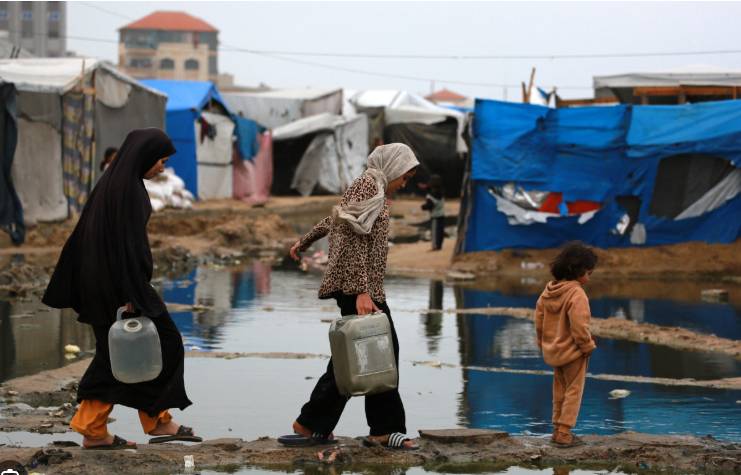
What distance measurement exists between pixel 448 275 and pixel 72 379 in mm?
9666

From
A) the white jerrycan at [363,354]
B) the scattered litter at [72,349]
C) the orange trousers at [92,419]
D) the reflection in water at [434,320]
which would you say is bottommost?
the reflection in water at [434,320]

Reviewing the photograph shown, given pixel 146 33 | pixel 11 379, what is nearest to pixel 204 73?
pixel 146 33

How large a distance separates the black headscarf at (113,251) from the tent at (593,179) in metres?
12.8

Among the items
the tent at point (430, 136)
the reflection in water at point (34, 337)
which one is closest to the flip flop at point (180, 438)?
the reflection in water at point (34, 337)

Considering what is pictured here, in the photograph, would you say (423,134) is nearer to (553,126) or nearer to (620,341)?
(553,126)

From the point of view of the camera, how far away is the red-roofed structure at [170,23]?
152 meters

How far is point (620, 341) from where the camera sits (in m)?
11.5

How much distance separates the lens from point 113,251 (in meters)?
6.30

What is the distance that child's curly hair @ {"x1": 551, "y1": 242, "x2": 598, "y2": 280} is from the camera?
22.0 ft

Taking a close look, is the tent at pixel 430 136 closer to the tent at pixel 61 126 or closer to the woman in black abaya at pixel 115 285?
the tent at pixel 61 126

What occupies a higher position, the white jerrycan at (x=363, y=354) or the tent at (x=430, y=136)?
the white jerrycan at (x=363, y=354)

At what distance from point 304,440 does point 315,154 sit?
33.1 meters

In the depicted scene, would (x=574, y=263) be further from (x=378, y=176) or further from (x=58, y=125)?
(x=58, y=125)

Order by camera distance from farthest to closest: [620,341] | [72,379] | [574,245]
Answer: [620,341] → [72,379] → [574,245]
